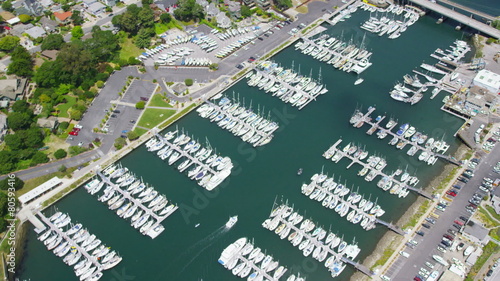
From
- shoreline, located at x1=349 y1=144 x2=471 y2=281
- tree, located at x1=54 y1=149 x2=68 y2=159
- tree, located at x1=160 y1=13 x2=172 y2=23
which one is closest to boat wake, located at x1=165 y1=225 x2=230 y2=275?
shoreline, located at x1=349 y1=144 x2=471 y2=281

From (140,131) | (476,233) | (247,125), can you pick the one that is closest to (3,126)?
(140,131)

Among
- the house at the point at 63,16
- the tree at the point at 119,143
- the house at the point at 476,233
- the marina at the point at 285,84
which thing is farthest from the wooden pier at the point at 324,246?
the house at the point at 63,16

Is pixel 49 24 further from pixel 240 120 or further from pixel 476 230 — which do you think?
pixel 476 230

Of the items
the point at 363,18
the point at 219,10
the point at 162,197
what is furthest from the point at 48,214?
the point at 363,18

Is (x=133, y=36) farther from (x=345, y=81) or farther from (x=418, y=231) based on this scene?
(x=418, y=231)

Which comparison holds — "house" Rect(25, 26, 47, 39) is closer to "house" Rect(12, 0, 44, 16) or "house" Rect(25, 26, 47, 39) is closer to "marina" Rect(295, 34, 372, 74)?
"house" Rect(12, 0, 44, 16)
